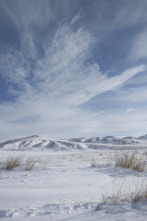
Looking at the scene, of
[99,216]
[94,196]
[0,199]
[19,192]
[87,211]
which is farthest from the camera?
[19,192]

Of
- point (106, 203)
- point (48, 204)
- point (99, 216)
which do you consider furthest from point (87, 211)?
point (48, 204)

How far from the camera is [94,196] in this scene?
75.7 inches

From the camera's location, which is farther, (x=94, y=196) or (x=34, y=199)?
(x=94, y=196)

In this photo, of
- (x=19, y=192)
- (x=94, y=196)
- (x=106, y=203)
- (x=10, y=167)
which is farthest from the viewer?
(x=10, y=167)

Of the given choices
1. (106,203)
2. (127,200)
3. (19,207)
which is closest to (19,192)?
(19,207)

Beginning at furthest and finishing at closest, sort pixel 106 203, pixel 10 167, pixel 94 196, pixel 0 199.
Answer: pixel 10 167, pixel 94 196, pixel 0 199, pixel 106 203

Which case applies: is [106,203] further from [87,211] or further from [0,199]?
[0,199]

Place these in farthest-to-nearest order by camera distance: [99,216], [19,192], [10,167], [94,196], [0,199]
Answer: [10,167] → [19,192] → [94,196] → [0,199] → [99,216]

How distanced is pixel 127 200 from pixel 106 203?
258 mm

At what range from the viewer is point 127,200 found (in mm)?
1701

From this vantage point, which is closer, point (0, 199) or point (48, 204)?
point (48, 204)

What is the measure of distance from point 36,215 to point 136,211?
0.95 metres

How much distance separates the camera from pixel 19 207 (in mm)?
1568

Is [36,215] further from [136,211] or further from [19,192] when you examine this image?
[136,211]
